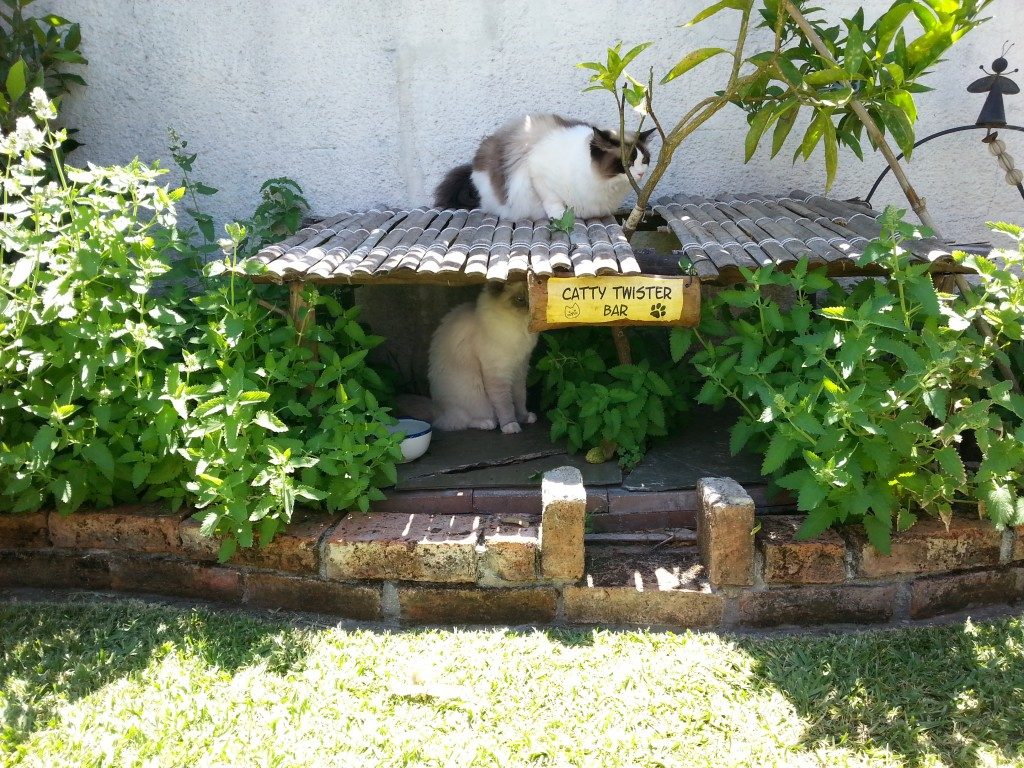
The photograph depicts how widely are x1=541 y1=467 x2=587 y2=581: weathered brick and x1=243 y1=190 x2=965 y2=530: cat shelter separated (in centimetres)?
39

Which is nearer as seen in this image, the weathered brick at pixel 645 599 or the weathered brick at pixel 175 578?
the weathered brick at pixel 645 599

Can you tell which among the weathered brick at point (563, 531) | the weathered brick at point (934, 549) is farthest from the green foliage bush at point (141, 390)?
the weathered brick at point (934, 549)

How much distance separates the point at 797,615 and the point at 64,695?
7.70 feet

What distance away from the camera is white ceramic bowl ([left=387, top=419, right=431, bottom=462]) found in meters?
3.22

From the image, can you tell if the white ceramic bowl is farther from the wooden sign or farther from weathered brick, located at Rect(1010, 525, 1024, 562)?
weathered brick, located at Rect(1010, 525, 1024, 562)

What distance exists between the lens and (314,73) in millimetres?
3914

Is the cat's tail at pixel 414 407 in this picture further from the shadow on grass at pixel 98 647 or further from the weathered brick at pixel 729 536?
the weathered brick at pixel 729 536

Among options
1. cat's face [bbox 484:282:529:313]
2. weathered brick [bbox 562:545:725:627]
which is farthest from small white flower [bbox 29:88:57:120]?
weathered brick [bbox 562:545:725:627]

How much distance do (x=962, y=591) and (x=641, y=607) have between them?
1118 millimetres

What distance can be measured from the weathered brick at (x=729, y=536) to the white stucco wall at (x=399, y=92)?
2106mm

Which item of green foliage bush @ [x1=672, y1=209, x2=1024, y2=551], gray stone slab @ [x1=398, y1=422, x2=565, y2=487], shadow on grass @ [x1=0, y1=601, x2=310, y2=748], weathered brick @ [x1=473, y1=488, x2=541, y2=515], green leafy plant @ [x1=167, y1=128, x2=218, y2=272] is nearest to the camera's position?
shadow on grass @ [x1=0, y1=601, x2=310, y2=748]

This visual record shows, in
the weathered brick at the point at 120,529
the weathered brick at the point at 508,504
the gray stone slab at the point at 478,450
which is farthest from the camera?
the gray stone slab at the point at 478,450

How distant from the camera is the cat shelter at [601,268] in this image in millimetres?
2688

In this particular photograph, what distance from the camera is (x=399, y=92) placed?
392 centimetres
